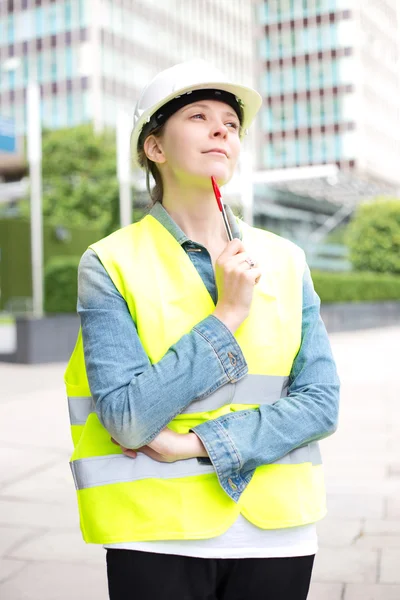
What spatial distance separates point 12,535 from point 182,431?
9.60ft

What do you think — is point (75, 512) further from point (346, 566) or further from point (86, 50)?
point (86, 50)

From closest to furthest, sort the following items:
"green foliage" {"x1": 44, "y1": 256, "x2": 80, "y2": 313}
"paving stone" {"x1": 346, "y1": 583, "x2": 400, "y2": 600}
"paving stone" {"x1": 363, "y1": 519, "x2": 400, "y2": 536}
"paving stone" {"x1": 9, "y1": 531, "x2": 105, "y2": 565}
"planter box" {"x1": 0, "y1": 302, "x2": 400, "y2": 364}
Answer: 1. "paving stone" {"x1": 346, "y1": 583, "x2": 400, "y2": 600}
2. "paving stone" {"x1": 9, "y1": 531, "x2": 105, "y2": 565}
3. "paving stone" {"x1": 363, "y1": 519, "x2": 400, "y2": 536}
4. "planter box" {"x1": 0, "y1": 302, "x2": 400, "y2": 364}
5. "green foliage" {"x1": 44, "y1": 256, "x2": 80, "y2": 313}

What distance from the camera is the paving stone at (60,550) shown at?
390 centimetres

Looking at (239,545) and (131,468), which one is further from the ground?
(131,468)

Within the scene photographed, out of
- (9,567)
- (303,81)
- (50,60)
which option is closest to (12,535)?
(9,567)

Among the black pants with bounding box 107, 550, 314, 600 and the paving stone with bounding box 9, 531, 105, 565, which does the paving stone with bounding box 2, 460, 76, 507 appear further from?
the black pants with bounding box 107, 550, 314, 600

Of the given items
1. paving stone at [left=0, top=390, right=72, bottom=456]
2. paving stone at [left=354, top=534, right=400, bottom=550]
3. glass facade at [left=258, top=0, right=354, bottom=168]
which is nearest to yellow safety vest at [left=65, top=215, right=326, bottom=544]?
paving stone at [left=354, top=534, right=400, bottom=550]

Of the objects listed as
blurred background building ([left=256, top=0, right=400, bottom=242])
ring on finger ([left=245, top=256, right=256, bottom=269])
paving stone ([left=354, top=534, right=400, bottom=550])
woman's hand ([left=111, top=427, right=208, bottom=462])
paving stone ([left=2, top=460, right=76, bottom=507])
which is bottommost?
paving stone ([left=2, top=460, right=76, bottom=507])

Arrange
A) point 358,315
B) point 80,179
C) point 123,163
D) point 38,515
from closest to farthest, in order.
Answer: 1. point 38,515
2. point 123,163
3. point 358,315
4. point 80,179

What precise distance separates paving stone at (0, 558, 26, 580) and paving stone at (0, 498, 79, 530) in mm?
544

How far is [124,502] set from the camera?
5.22 feet

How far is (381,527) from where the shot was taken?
4.35 m

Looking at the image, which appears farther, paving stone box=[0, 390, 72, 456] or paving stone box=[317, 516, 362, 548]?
paving stone box=[0, 390, 72, 456]

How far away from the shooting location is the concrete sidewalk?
11.6 feet
